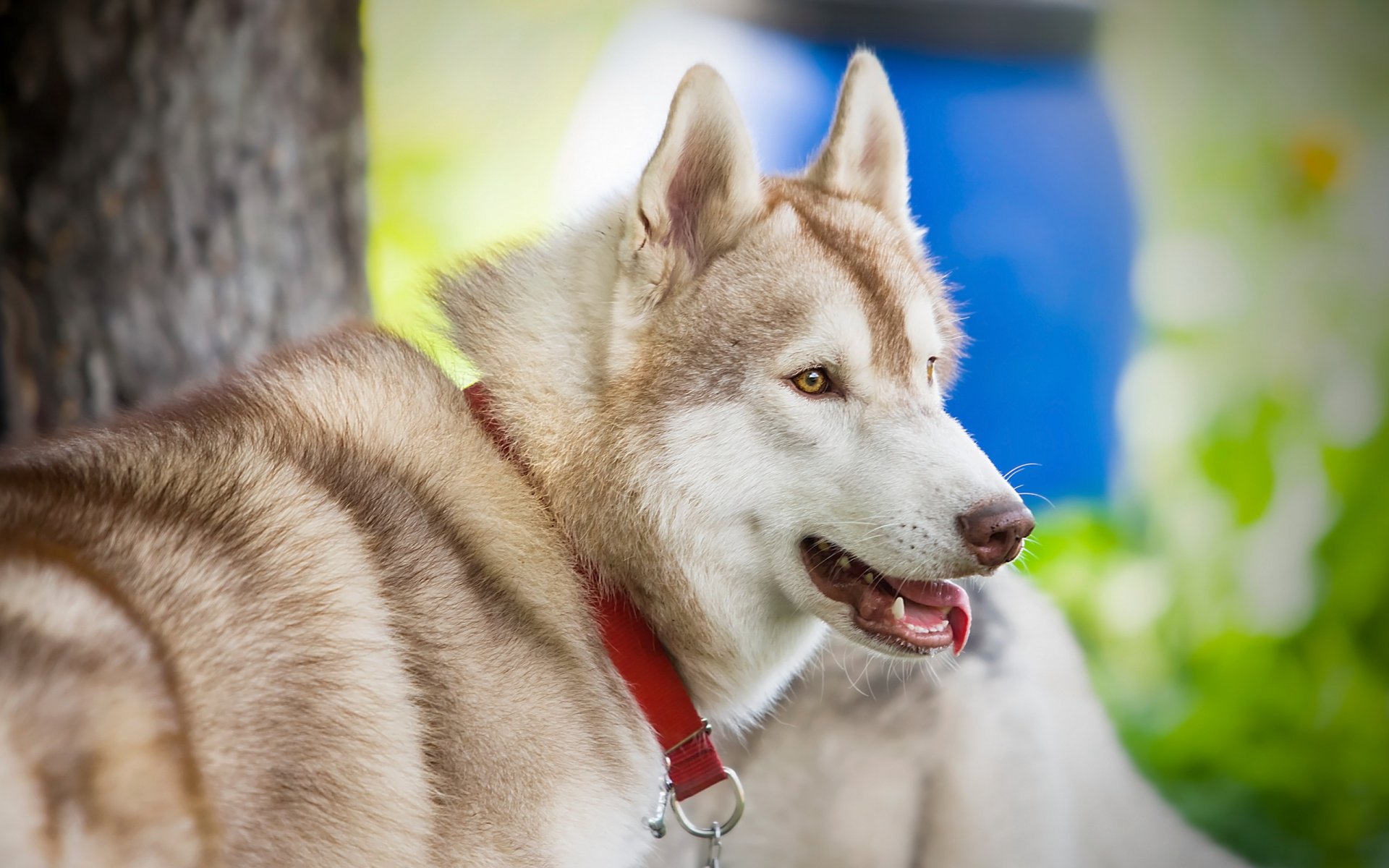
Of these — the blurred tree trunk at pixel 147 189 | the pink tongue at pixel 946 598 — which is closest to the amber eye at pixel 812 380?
the pink tongue at pixel 946 598

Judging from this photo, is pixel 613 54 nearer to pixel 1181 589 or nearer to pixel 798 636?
pixel 798 636

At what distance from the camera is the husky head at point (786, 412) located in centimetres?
191

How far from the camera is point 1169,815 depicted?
326 centimetres

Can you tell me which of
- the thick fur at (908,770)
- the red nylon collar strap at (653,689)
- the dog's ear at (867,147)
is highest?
the dog's ear at (867,147)

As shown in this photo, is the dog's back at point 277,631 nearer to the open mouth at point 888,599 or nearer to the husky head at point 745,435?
the husky head at point 745,435

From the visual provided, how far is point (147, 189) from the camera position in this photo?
10.9 ft

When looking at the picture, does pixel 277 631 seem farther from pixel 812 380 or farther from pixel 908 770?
pixel 908 770

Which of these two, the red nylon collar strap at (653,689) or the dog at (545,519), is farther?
the red nylon collar strap at (653,689)

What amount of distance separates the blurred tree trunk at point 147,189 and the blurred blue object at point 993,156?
3.23 ft

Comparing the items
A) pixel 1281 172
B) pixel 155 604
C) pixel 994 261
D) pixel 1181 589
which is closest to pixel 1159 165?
pixel 1281 172

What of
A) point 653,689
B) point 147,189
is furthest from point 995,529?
point 147,189

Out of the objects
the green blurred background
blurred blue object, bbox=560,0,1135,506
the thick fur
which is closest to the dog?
the thick fur

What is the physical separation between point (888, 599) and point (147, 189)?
2.72 metres

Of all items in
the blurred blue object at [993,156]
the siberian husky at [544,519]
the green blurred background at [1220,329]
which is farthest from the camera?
the green blurred background at [1220,329]
